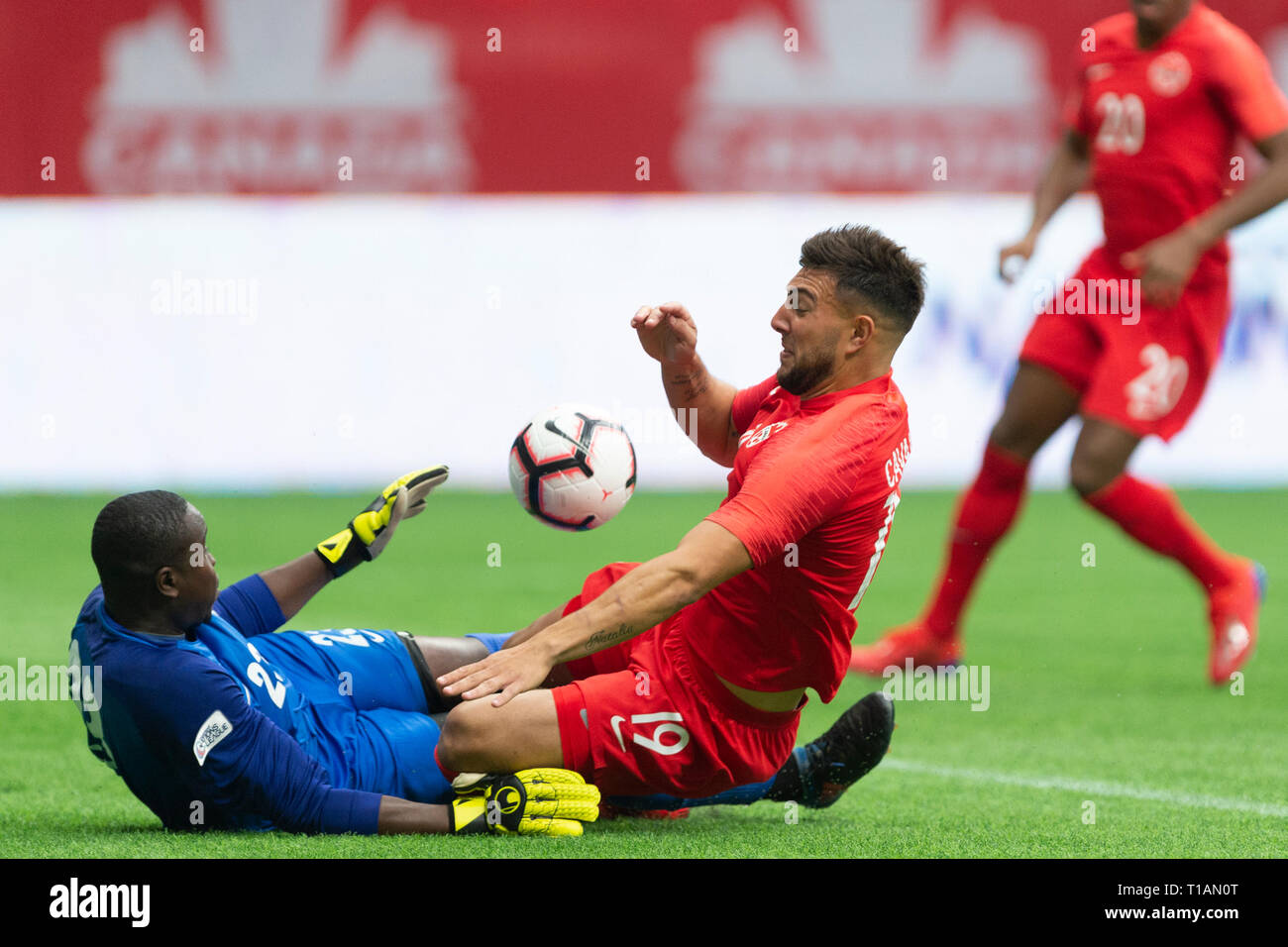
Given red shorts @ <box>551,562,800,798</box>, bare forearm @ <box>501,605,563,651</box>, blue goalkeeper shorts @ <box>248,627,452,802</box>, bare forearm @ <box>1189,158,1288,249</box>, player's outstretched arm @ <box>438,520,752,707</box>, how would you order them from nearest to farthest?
player's outstretched arm @ <box>438,520,752,707</box>
red shorts @ <box>551,562,800,798</box>
blue goalkeeper shorts @ <box>248,627,452,802</box>
bare forearm @ <box>501,605,563,651</box>
bare forearm @ <box>1189,158,1288,249</box>

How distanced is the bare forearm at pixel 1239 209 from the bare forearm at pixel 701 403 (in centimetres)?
180

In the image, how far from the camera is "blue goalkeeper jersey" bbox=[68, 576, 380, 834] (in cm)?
363

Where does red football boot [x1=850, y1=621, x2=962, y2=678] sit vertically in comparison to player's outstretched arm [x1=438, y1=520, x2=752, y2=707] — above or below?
below

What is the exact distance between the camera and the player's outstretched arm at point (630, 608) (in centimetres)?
316

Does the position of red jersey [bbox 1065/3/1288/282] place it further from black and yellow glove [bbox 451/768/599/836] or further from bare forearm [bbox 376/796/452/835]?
bare forearm [bbox 376/796/452/835]

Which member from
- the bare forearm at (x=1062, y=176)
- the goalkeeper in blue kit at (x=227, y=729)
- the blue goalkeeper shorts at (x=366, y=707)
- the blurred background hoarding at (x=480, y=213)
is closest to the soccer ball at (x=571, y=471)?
the blue goalkeeper shorts at (x=366, y=707)

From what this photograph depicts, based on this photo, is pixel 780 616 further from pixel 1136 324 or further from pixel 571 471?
pixel 1136 324

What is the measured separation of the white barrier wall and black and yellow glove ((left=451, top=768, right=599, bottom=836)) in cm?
1050

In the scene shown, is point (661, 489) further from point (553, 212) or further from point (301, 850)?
point (301, 850)

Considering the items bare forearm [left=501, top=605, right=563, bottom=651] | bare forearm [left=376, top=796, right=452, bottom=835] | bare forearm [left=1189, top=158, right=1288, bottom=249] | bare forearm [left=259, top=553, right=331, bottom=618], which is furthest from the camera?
bare forearm [left=1189, top=158, right=1288, bottom=249]

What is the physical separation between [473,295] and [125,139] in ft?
12.3

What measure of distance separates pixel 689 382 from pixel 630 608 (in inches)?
52.2

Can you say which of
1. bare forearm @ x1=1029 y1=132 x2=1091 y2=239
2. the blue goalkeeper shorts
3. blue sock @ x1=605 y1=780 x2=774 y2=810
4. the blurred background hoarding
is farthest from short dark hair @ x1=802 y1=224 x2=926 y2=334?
the blurred background hoarding

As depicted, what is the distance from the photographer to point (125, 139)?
1519 centimetres
